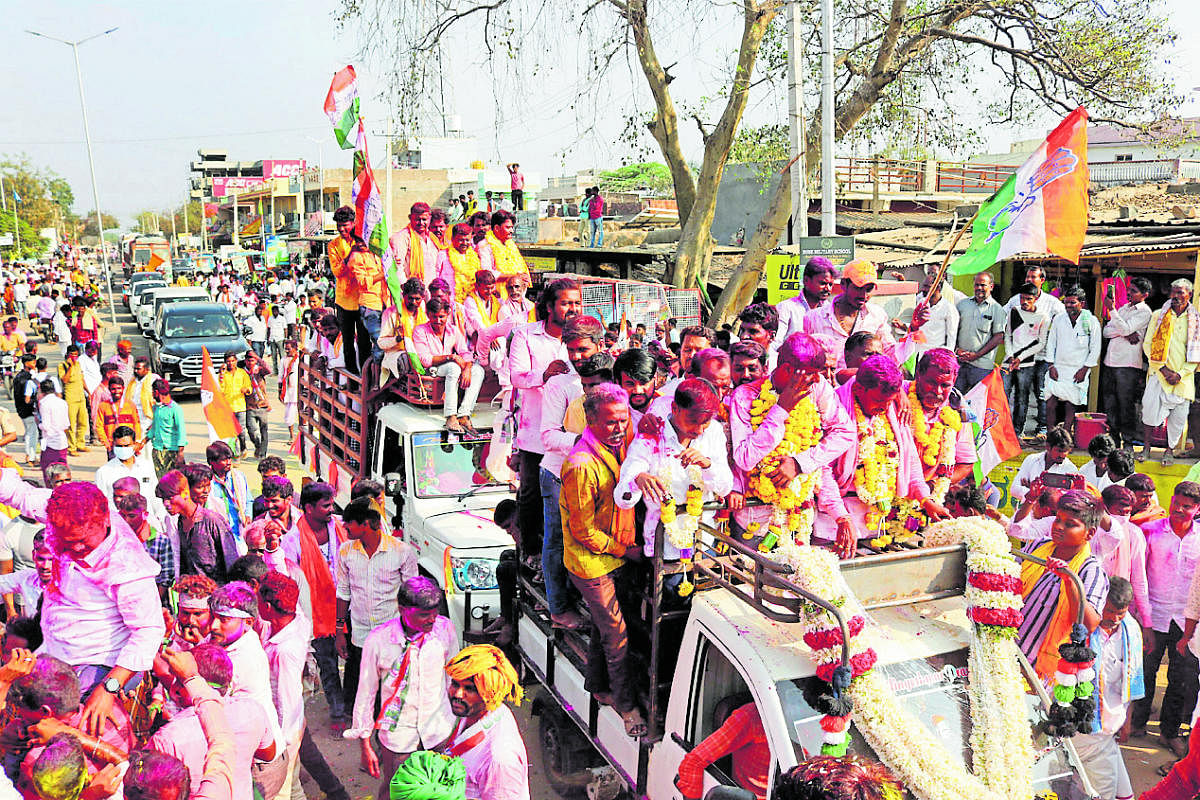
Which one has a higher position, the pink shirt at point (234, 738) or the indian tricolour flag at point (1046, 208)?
the indian tricolour flag at point (1046, 208)

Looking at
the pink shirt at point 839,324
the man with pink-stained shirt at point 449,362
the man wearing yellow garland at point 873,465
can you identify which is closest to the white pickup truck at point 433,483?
the man with pink-stained shirt at point 449,362

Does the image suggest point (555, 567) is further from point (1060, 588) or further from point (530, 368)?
point (1060, 588)

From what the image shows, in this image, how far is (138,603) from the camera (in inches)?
160

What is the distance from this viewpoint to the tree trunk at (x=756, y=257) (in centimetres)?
1492

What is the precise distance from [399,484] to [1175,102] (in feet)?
42.8

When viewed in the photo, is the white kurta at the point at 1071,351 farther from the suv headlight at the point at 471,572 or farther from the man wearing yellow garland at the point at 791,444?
the suv headlight at the point at 471,572

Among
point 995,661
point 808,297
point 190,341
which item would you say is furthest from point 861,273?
point 190,341

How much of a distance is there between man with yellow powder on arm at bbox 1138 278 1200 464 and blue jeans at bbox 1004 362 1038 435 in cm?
107

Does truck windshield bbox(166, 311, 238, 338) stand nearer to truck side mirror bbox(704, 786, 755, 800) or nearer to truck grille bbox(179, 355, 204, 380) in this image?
truck grille bbox(179, 355, 204, 380)

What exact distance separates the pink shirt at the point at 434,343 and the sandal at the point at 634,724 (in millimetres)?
3966

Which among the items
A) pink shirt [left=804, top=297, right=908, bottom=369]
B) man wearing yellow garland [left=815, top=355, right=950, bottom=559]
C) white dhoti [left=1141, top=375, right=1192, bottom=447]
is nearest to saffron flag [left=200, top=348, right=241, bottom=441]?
pink shirt [left=804, top=297, right=908, bottom=369]

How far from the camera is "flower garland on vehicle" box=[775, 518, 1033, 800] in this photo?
3.41 m

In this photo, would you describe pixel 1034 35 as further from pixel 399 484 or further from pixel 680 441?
pixel 680 441

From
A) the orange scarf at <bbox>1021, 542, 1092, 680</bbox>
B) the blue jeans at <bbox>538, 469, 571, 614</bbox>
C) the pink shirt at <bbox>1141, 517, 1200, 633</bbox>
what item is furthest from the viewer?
the pink shirt at <bbox>1141, 517, 1200, 633</bbox>
